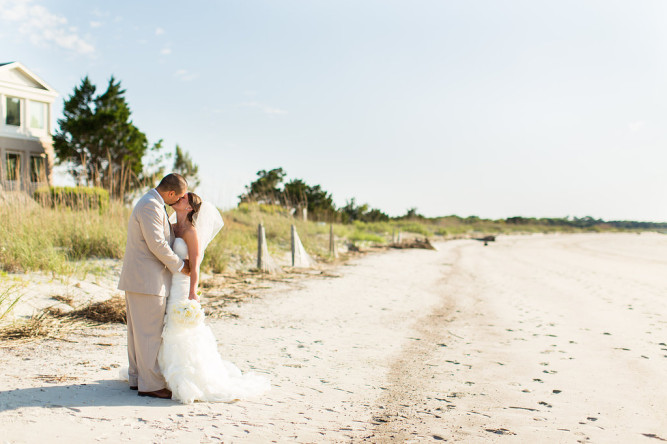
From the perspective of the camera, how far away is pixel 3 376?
4.16 metres

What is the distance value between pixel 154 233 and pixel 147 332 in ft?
2.51

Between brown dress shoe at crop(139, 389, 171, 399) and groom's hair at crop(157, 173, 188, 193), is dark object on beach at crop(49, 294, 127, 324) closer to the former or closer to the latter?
brown dress shoe at crop(139, 389, 171, 399)

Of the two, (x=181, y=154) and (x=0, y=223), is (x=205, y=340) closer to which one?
(x=0, y=223)

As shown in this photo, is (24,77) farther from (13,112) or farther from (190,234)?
(190,234)

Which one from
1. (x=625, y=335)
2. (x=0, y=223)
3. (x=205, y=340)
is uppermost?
(x=0, y=223)

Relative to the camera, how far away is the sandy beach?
11.3 ft

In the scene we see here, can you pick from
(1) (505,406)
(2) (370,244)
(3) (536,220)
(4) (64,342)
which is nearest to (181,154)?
(2) (370,244)

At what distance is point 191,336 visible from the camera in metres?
3.79

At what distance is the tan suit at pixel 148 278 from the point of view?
12.0 feet

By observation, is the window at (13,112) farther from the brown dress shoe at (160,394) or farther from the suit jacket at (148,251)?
the brown dress shoe at (160,394)

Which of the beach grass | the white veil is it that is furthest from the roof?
the white veil

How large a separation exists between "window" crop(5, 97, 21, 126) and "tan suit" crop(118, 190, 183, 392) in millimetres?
28472

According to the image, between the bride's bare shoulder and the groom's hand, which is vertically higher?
the bride's bare shoulder

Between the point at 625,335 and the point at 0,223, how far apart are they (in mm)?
9819
